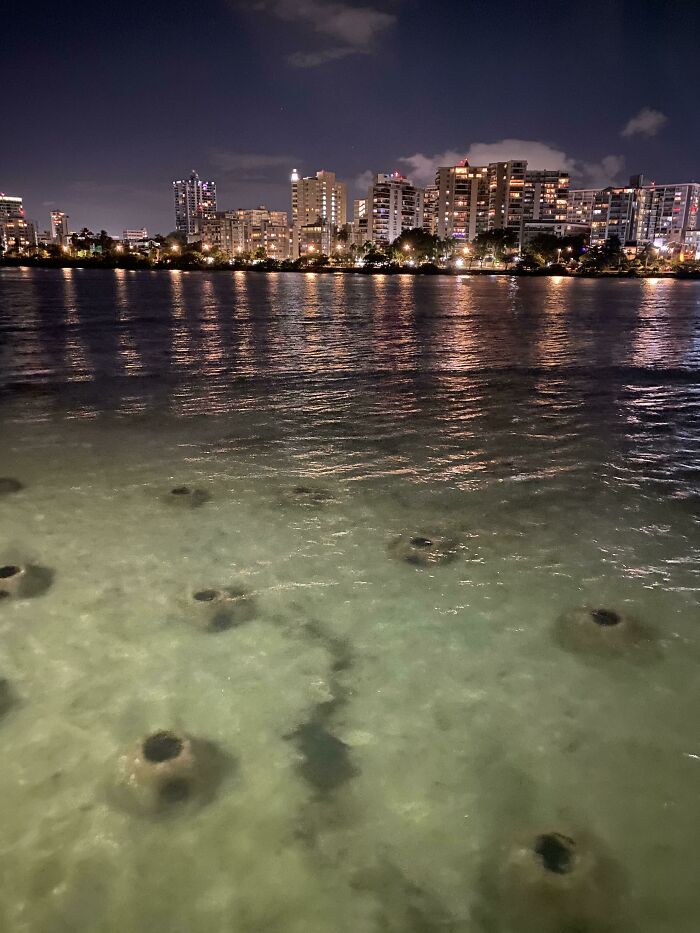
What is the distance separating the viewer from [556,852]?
415 cm

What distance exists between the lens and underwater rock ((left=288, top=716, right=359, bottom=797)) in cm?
464

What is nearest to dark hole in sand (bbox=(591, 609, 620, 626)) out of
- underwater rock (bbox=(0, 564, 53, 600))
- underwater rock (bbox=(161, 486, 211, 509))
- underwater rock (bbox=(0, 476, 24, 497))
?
underwater rock (bbox=(161, 486, 211, 509))

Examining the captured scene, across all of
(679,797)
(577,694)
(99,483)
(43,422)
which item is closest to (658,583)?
(577,694)

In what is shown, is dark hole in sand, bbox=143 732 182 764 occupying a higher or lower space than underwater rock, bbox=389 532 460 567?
lower

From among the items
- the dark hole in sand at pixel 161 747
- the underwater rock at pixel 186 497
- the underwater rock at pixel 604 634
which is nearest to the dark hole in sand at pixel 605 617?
the underwater rock at pixel 604 634

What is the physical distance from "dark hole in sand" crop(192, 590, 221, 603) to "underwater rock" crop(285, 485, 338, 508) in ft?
9.28

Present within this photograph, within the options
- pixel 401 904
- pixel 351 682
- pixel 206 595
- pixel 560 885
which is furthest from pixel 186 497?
pixel 560 885

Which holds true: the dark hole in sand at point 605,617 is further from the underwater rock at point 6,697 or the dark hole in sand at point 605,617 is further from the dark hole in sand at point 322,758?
the underwater rock at point 6,697

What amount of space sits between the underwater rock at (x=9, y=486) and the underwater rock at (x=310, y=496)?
430 cm

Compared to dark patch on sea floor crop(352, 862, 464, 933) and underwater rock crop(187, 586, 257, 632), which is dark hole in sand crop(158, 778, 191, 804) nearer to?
dark patch on sea floor crop(352, 862, 464, 933)

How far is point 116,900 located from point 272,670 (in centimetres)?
220

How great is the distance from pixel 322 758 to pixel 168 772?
1.13m

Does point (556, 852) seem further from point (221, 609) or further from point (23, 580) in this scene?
point (23, 580)

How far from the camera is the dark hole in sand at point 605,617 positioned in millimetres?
6645
